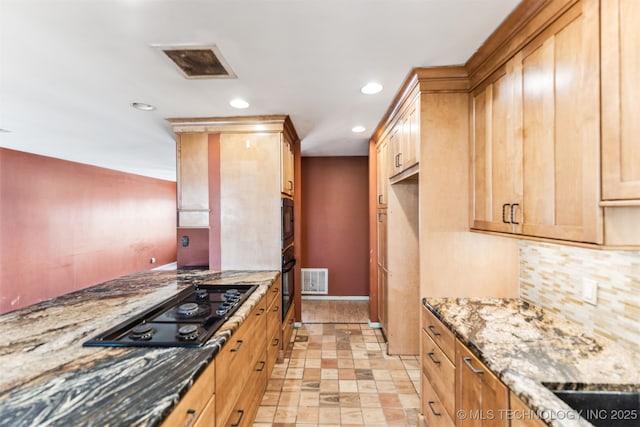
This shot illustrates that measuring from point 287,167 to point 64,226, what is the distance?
4313mm

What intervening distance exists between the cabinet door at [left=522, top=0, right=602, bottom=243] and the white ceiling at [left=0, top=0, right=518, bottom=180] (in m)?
0.33

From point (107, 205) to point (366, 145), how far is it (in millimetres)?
5317

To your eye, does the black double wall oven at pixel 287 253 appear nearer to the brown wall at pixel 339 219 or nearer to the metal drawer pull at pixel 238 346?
the metal drawer pull at pixel 238 346

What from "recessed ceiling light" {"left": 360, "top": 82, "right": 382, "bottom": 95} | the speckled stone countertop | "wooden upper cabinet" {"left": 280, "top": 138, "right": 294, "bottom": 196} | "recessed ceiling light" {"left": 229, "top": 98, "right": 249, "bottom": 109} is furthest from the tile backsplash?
"recessed ceiling light" {"left": 229, "top": 98, "right": 249, "bottom": 109}

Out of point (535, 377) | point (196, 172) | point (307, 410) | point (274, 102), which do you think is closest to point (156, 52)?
point (274, 102)

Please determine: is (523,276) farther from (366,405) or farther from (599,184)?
(366,405)

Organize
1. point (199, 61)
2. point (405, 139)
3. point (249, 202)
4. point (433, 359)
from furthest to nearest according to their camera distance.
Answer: point (249, 202) → point (405, 139) → point (199, 61) → point (433, 359)

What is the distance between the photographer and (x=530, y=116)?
1306 mm

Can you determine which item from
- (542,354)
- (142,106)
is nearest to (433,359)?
(542,354)

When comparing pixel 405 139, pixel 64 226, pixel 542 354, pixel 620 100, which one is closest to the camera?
pixel 620 100

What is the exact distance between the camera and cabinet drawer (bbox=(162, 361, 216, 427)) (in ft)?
2.99

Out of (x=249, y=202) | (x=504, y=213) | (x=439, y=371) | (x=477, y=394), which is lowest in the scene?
(x=439, y=371)

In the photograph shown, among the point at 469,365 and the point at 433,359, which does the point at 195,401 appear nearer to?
the point at 469,365

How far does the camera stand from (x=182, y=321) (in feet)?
5.06
